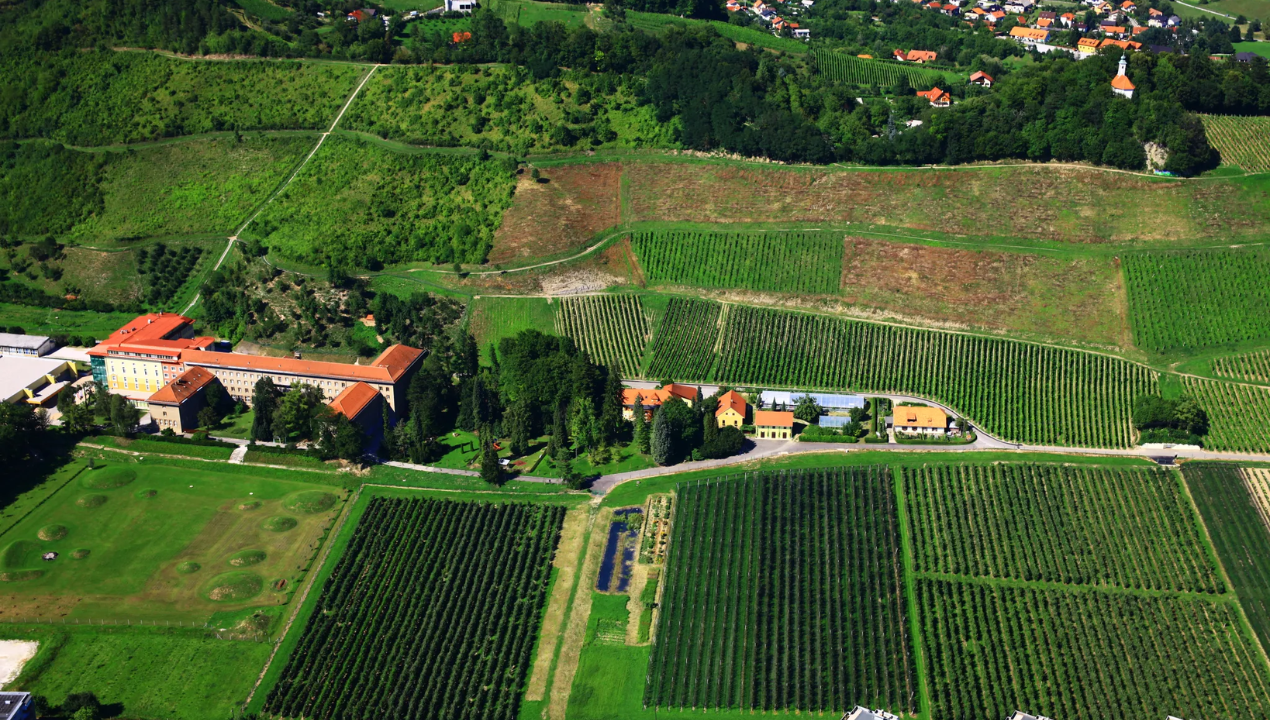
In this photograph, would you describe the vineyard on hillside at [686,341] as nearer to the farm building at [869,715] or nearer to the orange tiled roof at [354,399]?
the orange tiled roof at [354,399]

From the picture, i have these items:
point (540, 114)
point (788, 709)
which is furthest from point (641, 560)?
point (540, 114)

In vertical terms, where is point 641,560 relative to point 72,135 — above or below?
below

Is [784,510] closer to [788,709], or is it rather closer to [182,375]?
[788,709]

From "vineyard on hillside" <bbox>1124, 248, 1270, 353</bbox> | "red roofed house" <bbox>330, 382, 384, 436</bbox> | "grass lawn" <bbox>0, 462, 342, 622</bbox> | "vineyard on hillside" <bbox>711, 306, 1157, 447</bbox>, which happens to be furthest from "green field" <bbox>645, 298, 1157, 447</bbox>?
"grass lawn" <bbox>0, 462, 342, 622</bbox>

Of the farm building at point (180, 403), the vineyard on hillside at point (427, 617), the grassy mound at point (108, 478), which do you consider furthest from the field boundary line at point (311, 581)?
the farm building at point (180, 403)

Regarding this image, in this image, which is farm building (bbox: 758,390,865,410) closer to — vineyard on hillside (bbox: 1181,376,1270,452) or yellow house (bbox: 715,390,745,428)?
yellow house (bbox: 715,390,745,428)

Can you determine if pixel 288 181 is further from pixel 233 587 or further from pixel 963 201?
pixel 963 201
